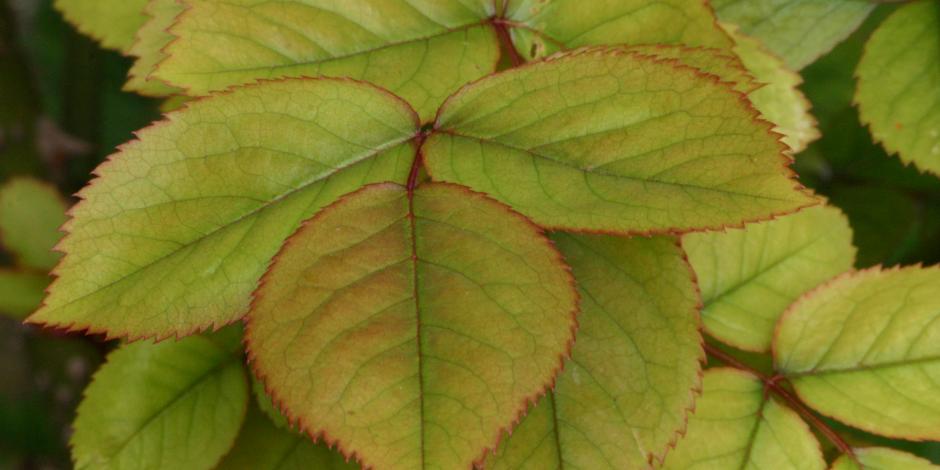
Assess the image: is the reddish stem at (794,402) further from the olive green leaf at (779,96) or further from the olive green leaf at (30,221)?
the olive green leaf at (30,221)

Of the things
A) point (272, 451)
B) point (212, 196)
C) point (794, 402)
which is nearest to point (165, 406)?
point (272, 451)

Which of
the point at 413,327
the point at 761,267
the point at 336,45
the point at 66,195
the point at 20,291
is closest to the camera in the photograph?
the point at 413,327

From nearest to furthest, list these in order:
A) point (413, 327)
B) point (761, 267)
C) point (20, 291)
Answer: point (413, 327) < point (761, 267) < point (20, 291)

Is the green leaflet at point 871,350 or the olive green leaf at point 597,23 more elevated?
the olive green leaf at point 597,23

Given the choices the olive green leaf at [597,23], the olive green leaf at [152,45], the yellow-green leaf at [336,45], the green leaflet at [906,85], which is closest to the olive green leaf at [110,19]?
the olive green leaf at [152,45]

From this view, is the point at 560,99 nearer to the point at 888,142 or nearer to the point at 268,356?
the point at 268,356

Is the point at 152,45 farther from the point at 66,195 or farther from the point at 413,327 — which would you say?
the point at 66,195

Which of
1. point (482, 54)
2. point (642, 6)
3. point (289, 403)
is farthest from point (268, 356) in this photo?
point (642, 6)
